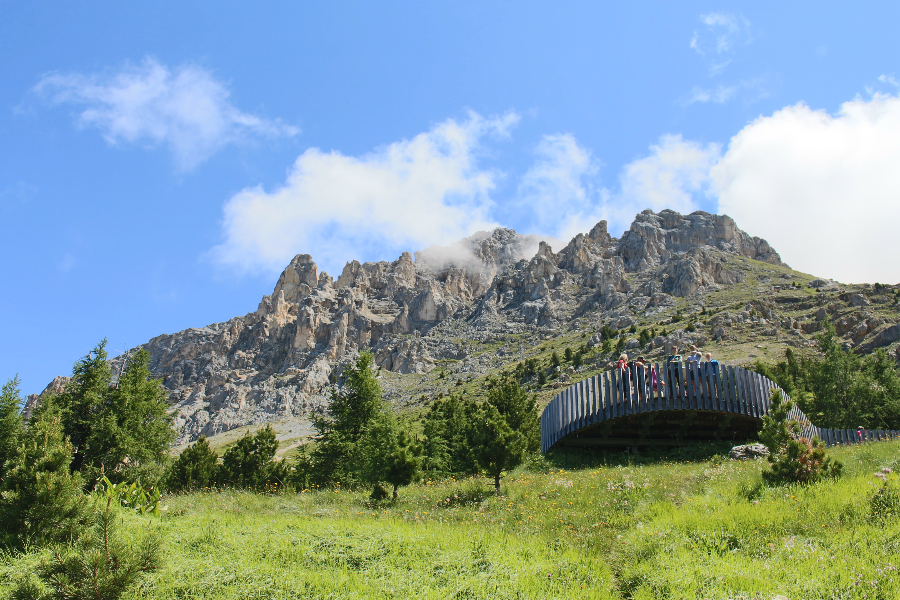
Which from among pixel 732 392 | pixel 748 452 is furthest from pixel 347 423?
pixel 748 452

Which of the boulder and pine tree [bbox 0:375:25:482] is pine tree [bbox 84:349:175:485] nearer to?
pine tree [bbox 0:375:25:482]

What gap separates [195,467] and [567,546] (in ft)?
103

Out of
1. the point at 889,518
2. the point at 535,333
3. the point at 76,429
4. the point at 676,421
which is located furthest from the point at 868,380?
the point at 535,333

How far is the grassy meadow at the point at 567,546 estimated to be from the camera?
287 inches

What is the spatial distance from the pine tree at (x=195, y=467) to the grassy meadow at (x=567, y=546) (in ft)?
74.8

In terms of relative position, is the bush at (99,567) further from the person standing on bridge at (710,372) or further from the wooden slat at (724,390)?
the wooden slat at (724,390)

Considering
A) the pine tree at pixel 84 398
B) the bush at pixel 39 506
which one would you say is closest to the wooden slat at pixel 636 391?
the bush at pixel 39 506

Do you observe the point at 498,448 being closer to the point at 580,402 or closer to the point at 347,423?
the point at 580,402

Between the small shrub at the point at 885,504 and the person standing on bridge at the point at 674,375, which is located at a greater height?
the person standing on bridge at the point at 674,375

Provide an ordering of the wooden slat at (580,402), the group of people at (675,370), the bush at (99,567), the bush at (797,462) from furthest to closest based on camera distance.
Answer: the wooden slat at (580,402)
the group of people at (675,370)
the bush at (797,462)
the bush at (99,567)

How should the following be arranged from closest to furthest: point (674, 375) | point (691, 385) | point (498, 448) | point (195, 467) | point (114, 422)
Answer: point (498, 448)
point (691, 385)
point (674, 375)
point (114, 422)
point (195, 467)

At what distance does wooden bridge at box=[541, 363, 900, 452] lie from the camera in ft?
66.3

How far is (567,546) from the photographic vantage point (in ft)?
31.4

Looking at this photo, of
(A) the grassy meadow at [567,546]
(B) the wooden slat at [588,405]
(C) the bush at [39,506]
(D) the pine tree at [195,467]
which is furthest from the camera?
(D) the pine tree at [195,467]
